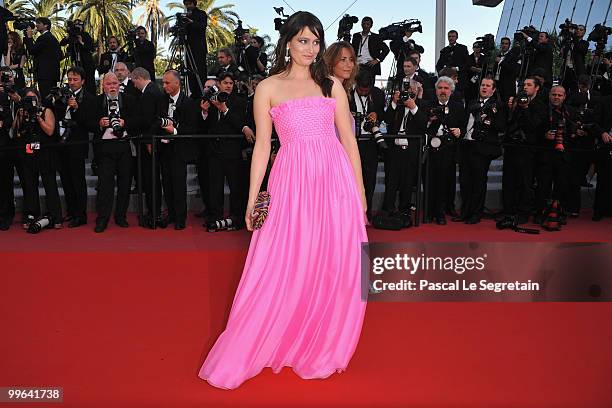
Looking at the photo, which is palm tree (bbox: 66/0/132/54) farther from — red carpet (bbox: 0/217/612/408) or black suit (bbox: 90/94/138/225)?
red carpet (bbox: 0/217/612/408)

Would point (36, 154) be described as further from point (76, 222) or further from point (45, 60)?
point (45, 60)

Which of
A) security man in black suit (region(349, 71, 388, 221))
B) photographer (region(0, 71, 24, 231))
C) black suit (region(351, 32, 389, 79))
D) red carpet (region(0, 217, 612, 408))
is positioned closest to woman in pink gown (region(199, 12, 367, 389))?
red carpet (region(0, 217, 612, 408))

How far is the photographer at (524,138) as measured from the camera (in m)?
6.82

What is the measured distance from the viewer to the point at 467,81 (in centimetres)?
1005

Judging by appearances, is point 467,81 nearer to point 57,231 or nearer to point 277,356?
point 57,231

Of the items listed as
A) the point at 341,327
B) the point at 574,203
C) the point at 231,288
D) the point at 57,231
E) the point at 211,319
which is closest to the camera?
the point at 341,327

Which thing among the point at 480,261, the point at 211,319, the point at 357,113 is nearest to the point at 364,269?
the point at 211,319

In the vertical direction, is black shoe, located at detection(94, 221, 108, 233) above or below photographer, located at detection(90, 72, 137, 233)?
below

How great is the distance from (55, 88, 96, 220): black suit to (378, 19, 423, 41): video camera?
14.8 feet

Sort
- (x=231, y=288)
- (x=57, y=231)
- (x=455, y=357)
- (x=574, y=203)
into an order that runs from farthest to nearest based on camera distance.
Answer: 1. (x=574, y=203)
2. (x=57, y=231)
3. (x=231, y=288)
4. (x=455, y=357)

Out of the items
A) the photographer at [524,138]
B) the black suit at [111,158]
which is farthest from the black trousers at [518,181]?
the black suit at [111,158]

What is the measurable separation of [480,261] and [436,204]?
2249mm

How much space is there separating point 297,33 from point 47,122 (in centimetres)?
452

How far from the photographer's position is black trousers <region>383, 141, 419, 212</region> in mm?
6906
